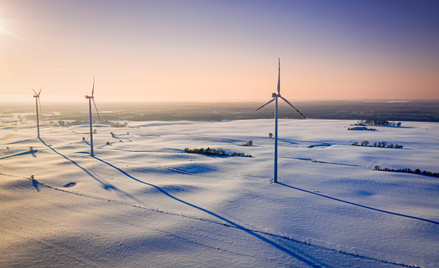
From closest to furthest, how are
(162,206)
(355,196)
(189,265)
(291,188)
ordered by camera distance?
1. (189,265)
2. (162,206)
3. (355,196)
4. (291,188)

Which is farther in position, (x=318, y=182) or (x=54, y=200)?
(x=318, y=182)

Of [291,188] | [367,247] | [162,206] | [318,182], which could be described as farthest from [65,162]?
[367,247]

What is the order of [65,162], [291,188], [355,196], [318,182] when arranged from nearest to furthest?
[355,196] < [291,188] < [318,182] < [65,162]

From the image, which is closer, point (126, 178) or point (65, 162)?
point (126, 178)

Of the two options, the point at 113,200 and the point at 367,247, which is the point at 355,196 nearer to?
the point at 367,247

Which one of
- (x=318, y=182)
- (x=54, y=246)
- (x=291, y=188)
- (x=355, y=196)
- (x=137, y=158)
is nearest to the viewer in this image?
(x=54, y=246)

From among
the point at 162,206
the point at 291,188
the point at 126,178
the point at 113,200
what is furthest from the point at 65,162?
the point at 291,188
